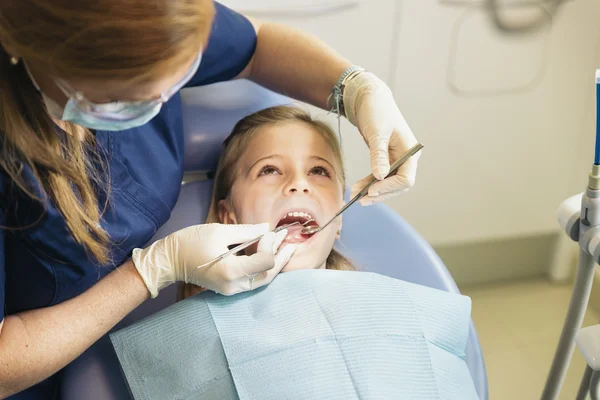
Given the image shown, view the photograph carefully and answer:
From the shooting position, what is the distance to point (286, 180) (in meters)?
1.33

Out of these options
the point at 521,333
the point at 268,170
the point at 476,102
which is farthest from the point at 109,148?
the point at 521,333

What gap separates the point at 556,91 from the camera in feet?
6.36

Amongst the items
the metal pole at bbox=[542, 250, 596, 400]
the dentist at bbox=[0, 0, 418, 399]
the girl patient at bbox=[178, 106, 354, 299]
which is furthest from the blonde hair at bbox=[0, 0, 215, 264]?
the metal pole at bbox=[542, 250, 596, 400]

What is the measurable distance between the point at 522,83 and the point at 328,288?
1.09 m

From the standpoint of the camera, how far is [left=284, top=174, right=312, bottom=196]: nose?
4.29ft

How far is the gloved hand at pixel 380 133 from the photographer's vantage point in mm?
1243

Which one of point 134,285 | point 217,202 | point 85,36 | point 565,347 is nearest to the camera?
point 85,36

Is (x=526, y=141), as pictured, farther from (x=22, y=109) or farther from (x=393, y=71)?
(x=22, y=109)

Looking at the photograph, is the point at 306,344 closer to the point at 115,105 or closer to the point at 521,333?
the point at 115,105

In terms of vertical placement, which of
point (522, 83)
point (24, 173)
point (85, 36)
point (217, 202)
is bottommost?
point (217, 202)

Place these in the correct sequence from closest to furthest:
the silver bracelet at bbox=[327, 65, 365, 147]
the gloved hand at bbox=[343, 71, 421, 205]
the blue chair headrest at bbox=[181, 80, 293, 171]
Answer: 1. the gloved hand at bbox=[343, 71, 421, 205]
2. the silver bracelet at bbox=[327, 65, 365, 147]
3. the blue chair headrest at bbox=[181, 80, 293, 171]

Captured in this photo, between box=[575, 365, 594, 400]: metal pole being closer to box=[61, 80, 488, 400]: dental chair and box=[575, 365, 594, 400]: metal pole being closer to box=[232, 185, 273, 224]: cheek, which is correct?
box=[61, 80, 488, 400]: dental chair

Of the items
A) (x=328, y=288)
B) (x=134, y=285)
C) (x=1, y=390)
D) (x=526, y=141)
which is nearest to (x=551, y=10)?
(x=526, y=141)

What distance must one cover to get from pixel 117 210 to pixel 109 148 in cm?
11
